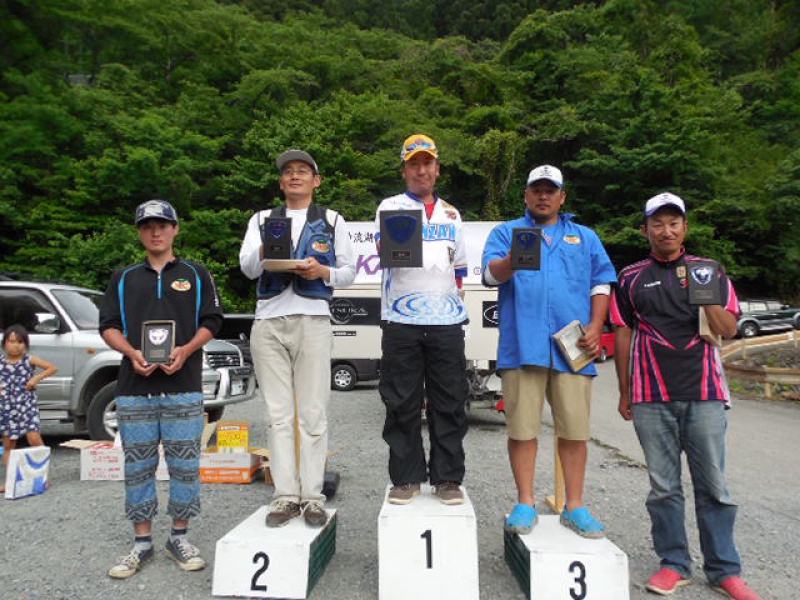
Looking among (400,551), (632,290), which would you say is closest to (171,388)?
(400,551)

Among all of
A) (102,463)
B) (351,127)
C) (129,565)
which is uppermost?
(351,127)

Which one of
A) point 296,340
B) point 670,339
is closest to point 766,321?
point 670,339

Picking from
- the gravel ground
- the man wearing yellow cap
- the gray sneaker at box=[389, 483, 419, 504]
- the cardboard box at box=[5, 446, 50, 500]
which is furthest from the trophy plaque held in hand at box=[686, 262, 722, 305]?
the cardboard box at box=[5, 446, 50, 500]

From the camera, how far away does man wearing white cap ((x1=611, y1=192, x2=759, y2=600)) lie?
3102mm

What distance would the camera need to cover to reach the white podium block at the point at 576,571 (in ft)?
9.14

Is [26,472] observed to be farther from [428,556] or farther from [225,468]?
[428,556]

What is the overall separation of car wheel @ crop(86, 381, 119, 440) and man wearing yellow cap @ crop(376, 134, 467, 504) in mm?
4285

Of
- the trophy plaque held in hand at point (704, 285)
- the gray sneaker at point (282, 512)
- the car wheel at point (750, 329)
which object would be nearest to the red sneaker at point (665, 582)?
the trophy plaque held in hand at point (704, 285)

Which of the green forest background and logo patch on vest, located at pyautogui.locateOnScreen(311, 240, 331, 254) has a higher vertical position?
the green forest background

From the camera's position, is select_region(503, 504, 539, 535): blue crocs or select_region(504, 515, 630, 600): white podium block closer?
select_region(504, 515, 630, 600): white podium block

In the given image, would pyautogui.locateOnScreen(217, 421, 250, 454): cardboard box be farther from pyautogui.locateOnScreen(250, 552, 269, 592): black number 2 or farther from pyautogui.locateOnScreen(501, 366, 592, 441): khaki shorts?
pyautogui.locateOnScreen(501, 366, 592, 441): khaki shorts

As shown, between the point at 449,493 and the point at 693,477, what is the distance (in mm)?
1342

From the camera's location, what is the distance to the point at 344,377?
44.0ft

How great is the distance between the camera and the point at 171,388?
3.25 m
